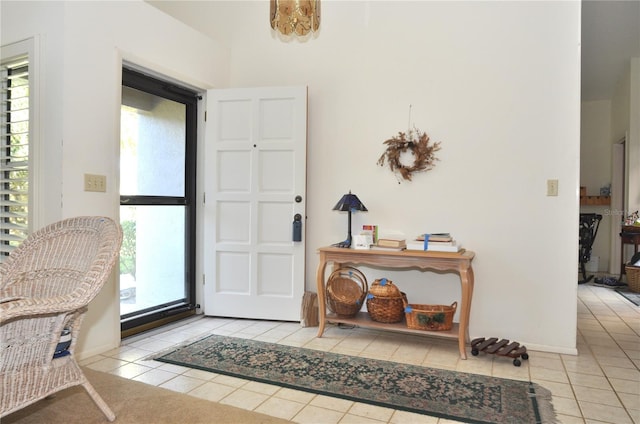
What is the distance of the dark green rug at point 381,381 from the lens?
2.07m

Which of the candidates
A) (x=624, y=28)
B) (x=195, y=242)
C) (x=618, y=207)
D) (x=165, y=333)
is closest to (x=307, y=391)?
(x=165, y=333)

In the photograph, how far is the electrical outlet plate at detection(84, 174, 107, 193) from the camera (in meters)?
2.72

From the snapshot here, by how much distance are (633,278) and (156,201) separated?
5.59 m

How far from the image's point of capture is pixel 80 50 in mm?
2689

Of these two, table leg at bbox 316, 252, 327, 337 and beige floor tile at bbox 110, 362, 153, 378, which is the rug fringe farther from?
beige floor tile at bbox 110, 362, 153, 378

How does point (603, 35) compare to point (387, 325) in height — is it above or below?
above

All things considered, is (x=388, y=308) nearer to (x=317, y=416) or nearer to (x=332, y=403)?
(x=332, y=403)

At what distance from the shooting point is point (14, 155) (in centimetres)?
283

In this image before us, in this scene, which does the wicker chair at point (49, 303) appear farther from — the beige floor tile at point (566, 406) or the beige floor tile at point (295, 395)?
the beige floor tile at point (566, 406)

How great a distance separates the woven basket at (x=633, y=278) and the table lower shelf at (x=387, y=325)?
3.49 meters

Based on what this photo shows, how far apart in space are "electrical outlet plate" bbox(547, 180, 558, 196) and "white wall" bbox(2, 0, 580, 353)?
1.5 inches

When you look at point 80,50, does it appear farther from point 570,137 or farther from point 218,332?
point 570,137

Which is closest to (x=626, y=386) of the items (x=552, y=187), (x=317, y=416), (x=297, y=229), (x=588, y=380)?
(x=588, y=380)

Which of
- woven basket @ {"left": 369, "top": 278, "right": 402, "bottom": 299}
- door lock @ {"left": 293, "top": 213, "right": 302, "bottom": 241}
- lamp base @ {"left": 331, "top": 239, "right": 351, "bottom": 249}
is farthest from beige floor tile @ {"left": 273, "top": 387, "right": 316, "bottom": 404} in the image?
door lock @ {"left": 293, "top": 213, "right": 302, "bottom": 241}
